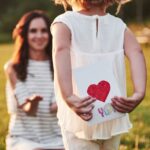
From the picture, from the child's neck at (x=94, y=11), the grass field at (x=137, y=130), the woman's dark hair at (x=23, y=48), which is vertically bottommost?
the grass field at (x=137, y=130)

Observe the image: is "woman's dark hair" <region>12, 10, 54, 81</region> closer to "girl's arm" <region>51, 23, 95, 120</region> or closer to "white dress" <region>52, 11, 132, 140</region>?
"white dress" <region>52, 11, 132, 140</region>

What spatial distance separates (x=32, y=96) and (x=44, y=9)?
3812 cm

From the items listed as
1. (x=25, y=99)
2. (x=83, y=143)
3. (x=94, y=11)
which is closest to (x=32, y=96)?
(x=25, y=99)

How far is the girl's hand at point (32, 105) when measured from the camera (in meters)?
5.58

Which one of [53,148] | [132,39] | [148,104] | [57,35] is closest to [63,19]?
[57,35]

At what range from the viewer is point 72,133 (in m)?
3.73

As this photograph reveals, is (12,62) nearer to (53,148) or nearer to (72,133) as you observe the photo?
(53,148)

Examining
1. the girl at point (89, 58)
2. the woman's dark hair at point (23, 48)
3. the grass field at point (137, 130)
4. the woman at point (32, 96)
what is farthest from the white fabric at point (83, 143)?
the grass field at point (137, 130)

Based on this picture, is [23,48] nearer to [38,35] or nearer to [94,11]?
[38,35]

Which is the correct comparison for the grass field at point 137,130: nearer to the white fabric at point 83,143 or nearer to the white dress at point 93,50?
the white fabric at point 83,143

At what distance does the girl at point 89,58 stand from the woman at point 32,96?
2.06 m

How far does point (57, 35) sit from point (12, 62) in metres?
2.52

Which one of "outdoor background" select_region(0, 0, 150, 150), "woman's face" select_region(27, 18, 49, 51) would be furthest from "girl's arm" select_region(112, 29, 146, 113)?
"outdoor background" select_region(0, 0, 150, 150)

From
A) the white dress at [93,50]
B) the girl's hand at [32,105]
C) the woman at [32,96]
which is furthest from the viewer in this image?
the woman at [32,96]
